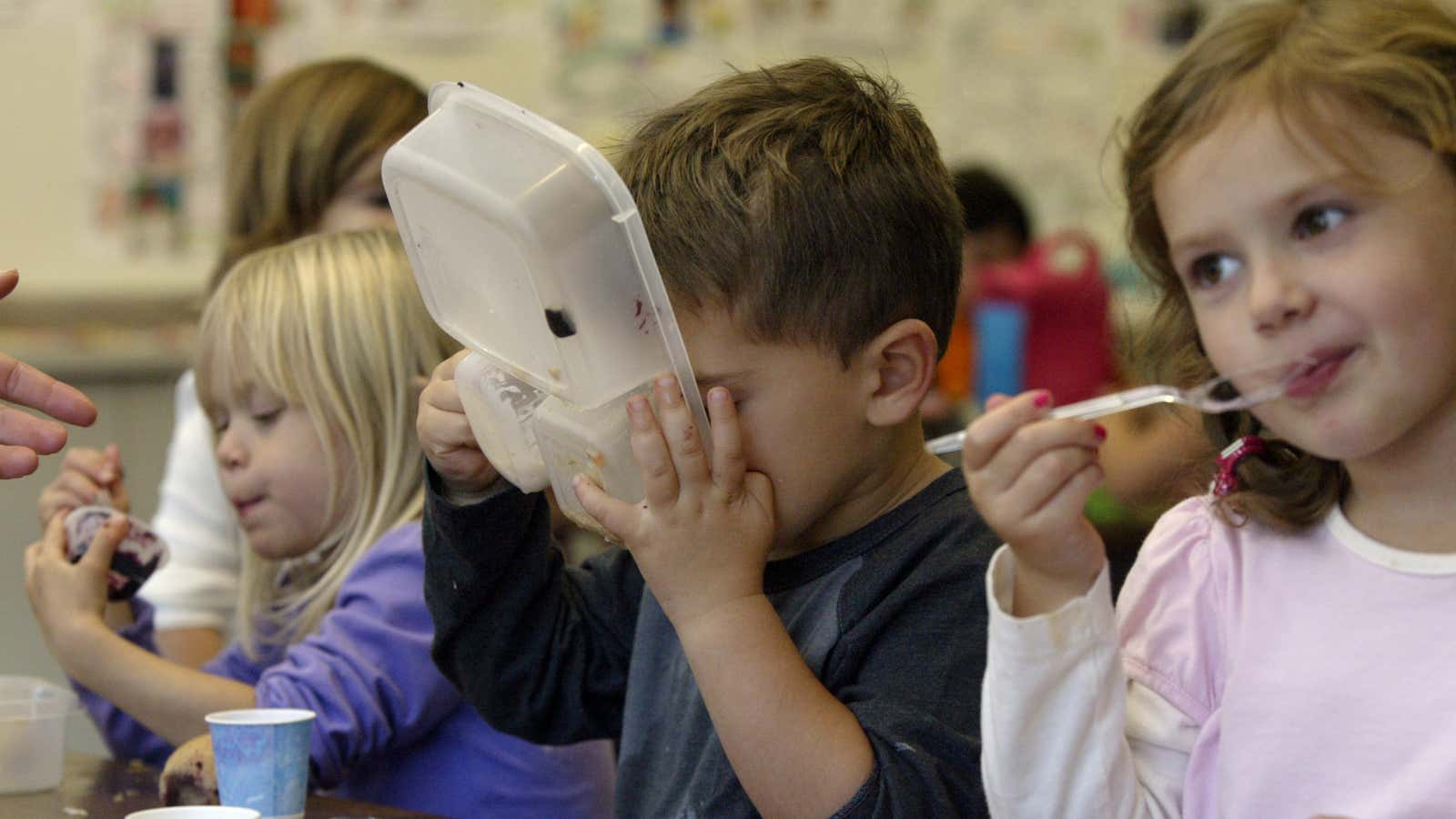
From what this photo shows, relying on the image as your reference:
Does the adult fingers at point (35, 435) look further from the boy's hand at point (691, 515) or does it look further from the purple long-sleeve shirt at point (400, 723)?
the boy's hand at point (691, 515)

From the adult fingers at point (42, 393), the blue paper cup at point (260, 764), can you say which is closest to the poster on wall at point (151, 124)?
the adult fingers at point (42, 393)

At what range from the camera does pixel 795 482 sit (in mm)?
1089

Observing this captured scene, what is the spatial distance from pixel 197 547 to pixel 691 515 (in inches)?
45.6

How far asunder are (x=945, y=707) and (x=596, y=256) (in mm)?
365

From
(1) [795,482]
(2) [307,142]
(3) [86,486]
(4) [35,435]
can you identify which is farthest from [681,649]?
(2) [307,142]

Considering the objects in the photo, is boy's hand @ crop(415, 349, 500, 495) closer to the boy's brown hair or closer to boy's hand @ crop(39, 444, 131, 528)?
the boy's brown hair

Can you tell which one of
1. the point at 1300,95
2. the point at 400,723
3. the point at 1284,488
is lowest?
the point at 400,723

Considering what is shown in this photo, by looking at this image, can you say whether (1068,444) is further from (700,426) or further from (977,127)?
(977,127)

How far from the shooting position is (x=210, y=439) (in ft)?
6.53

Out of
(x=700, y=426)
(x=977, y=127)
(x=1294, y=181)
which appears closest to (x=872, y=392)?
(x=700, y=426)

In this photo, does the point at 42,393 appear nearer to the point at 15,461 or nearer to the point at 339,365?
the point at 15,461

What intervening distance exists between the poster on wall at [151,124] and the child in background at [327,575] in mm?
1714

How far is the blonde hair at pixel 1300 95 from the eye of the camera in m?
0.83

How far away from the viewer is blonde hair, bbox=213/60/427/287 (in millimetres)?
2105
